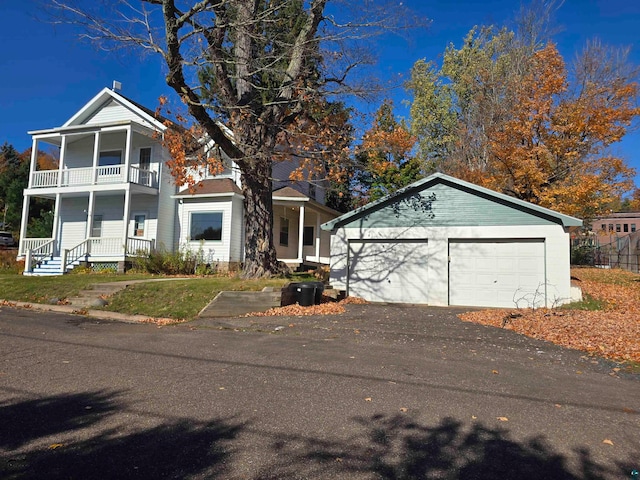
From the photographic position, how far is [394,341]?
28.5 ft

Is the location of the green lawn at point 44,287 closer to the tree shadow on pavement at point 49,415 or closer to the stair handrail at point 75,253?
the stair handrail at point 75,253


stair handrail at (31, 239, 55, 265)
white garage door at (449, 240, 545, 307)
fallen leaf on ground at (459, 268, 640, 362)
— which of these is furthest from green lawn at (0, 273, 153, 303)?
fallen leaf on ground at (459, 268, 640, 362)

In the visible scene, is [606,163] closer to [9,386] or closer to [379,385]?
[379,385]

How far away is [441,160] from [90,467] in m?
29.7

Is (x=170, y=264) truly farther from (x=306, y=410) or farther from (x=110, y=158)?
(x=306, y=410)

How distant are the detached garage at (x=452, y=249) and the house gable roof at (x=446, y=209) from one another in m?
0.03

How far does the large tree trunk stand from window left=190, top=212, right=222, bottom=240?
656cm

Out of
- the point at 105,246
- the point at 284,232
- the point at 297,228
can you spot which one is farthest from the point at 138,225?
the point at 297,228

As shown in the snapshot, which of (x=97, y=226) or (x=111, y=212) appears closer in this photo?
(x=111, y=212)

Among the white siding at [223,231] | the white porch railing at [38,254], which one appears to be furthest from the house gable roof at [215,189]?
the white porch railing at [38,254]

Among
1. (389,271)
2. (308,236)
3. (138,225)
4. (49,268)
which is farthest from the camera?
(308,236)

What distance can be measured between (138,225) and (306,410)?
770 inches

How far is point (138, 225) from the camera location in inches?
860

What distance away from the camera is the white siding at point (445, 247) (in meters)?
13.6
